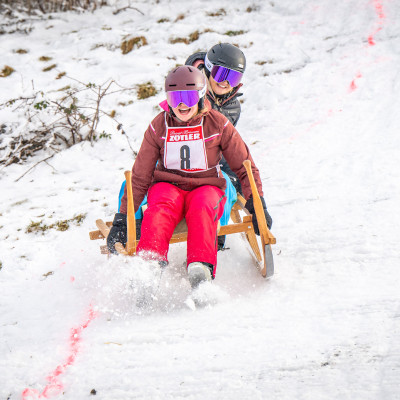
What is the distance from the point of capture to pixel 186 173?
270 centimetres

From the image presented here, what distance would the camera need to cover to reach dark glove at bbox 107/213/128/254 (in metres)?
2.52

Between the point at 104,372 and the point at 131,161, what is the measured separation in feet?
9.30

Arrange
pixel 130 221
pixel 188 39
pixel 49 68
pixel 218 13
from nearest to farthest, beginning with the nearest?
pixel 130 221 → pixel 49 68 → pixel 188 39 → pixel 218 13

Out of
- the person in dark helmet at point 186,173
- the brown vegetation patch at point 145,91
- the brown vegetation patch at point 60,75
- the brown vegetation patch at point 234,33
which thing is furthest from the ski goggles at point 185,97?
the brown vegetation patch at point 234,33

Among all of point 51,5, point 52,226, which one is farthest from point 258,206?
point 51,5

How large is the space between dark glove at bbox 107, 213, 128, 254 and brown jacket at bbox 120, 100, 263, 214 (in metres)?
0.07

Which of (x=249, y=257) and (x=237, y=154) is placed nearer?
(x=237, y=154)

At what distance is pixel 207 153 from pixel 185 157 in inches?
5.7

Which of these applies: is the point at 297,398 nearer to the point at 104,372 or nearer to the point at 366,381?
the point at 366,381

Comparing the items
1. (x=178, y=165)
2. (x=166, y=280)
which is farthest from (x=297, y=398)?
(x=178, y=165)

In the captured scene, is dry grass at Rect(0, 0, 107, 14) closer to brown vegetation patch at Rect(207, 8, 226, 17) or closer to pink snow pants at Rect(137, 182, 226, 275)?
brown vegetation patch at Rect(207, 8, 226, 17)

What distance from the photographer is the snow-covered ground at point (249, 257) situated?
6.07 ft

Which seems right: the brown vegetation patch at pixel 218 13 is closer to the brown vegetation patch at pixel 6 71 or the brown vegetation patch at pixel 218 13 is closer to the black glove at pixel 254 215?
the brown vegetation patch at pixel 6 71

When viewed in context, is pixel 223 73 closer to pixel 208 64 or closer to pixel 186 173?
pixel 208 64
